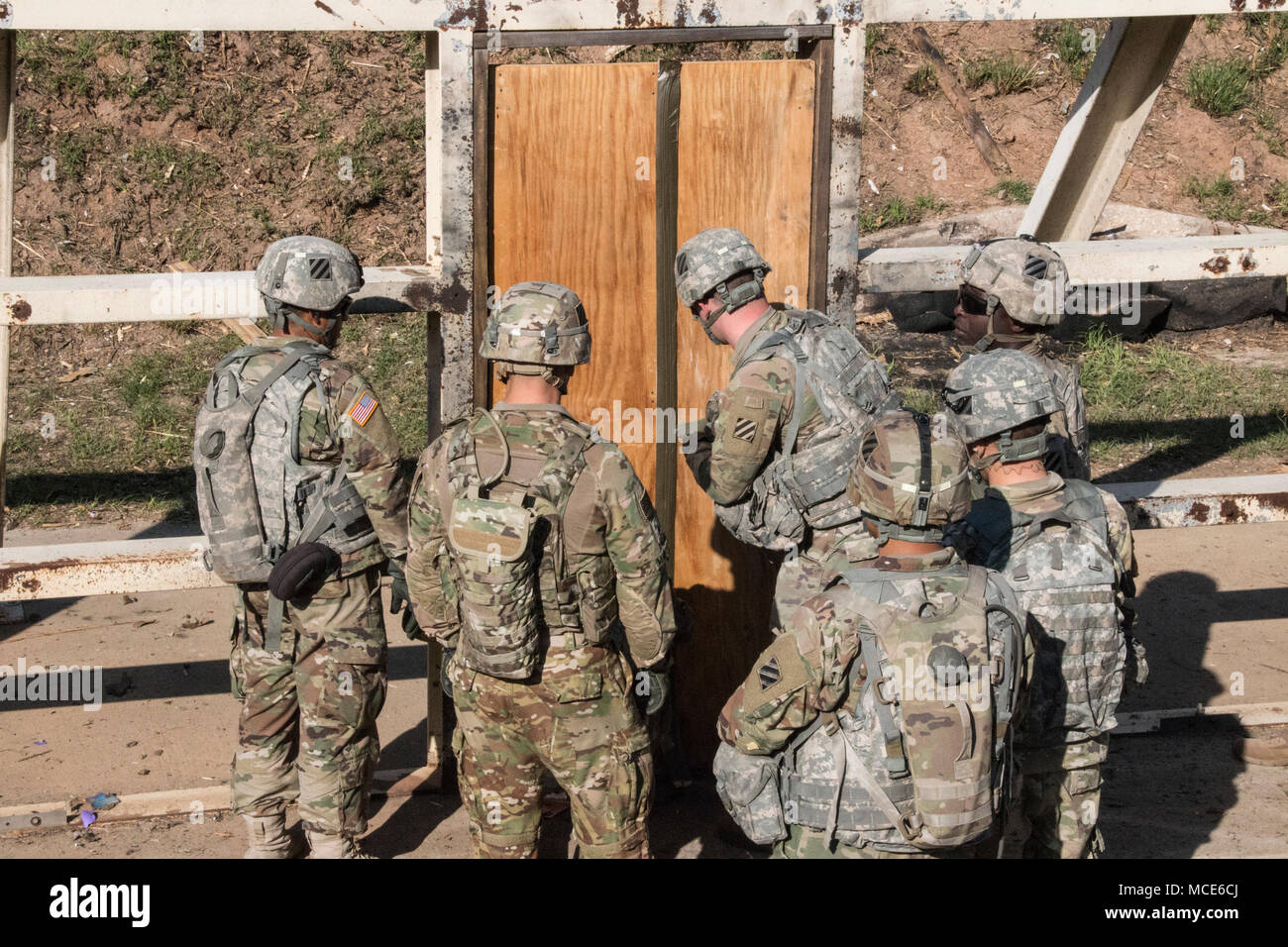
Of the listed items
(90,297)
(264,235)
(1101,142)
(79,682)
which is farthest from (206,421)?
(264,235)

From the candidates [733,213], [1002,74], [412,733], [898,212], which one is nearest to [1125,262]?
[733,213]

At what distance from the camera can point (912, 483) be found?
2959 millimetres

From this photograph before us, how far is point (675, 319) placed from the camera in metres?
4.84

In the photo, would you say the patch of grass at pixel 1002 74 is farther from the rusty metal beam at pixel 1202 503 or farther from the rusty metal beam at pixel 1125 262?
the rusty metal beam at pixel 1202 503

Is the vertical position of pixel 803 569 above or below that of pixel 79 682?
above

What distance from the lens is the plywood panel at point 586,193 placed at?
4.61 m

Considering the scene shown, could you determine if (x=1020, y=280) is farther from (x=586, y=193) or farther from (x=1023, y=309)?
(x=586, y=193)

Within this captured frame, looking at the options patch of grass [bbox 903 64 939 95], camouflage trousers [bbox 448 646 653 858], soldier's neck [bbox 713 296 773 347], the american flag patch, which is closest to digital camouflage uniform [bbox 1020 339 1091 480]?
soldier's neck [bbox 713 296 773 347]

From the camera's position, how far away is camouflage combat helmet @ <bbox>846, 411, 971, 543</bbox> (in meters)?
2.96

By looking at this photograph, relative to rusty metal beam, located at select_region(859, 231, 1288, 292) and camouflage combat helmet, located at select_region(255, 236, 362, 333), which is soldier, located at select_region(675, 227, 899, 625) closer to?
rusty metal beam, located at select_region(859, 231, 1288, 292)

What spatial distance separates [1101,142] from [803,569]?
2489mm

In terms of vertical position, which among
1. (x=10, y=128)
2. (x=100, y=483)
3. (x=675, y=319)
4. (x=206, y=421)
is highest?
(x=10, y=128)
